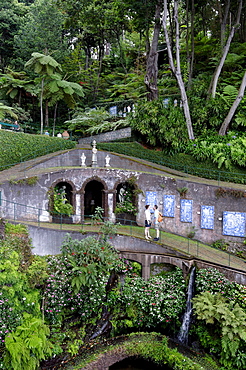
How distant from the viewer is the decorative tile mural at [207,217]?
49.3 ft

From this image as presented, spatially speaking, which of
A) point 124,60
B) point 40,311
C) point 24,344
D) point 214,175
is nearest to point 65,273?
point 40,311

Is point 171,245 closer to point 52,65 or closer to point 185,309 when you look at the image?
point 185,309

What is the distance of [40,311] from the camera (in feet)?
35.8

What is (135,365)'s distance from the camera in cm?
1127

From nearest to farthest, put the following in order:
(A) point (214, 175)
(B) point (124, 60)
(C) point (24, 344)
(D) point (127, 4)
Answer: (C) point (24, 344)
(A) point (214, 175)
(D) point (127, 4)
(B) point (124, 60)

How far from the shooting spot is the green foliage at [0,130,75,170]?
1764 cm

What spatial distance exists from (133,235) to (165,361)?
16.0ft

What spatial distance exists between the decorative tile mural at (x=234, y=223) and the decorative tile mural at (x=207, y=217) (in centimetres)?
61

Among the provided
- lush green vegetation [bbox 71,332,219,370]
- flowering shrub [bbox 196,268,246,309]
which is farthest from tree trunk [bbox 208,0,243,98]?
lush green vegetation [bbox 71,332,219,370]

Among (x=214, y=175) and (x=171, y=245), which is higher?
(x=214, y=175)

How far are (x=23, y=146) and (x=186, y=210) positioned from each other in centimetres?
1016

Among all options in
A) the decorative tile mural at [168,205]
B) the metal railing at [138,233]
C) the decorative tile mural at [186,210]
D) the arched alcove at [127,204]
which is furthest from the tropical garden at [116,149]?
the arched alcove at [127,204]

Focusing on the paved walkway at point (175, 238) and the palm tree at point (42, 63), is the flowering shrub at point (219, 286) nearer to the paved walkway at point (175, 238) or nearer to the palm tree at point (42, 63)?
the paved walkway at point (175, 238)

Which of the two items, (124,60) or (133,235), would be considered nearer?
(133,235)
